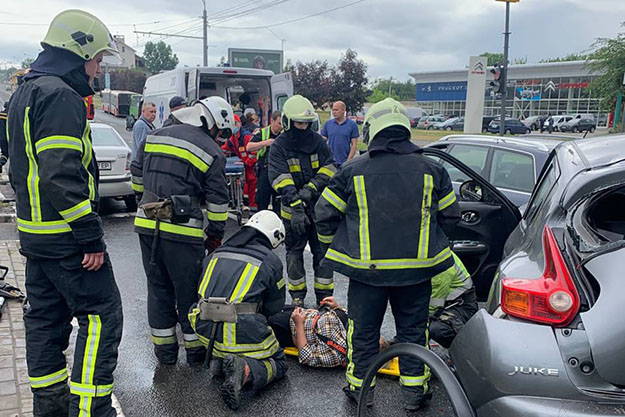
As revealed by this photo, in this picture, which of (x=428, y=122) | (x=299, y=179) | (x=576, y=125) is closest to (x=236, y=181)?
(x=299, y=179)

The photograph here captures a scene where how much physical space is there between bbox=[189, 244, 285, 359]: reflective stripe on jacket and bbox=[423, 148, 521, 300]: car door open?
189 centimetres

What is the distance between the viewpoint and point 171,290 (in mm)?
4203

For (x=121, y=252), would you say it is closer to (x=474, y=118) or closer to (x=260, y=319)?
(x=260, y=319)

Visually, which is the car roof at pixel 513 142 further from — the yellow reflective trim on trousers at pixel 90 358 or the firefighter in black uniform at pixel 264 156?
the yellow reflective trim on trousers at pixel 90 358

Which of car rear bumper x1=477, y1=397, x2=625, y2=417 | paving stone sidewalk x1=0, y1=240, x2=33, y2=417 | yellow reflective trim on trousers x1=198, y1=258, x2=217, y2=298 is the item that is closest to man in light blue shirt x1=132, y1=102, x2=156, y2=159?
paving stone sidewalk x1=0, y1=240, x2=33, y2=417

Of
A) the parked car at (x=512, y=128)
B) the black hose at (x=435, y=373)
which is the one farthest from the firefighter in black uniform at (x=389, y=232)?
the parked car at (x=512, y=128)

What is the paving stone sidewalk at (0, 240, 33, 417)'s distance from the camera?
3.42m

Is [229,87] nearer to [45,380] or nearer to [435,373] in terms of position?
[45,380]

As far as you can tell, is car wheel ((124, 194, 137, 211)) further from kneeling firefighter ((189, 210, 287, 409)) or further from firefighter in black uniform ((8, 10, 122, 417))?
firefighter in black uniform ((8, 10, 122, 417))

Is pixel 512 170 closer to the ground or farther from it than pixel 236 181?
farther from it

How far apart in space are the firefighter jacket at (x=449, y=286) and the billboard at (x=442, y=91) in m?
62.1

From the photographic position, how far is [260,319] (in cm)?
377

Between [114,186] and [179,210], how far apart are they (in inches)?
253

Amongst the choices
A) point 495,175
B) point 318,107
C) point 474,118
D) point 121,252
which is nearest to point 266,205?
point 121,252
